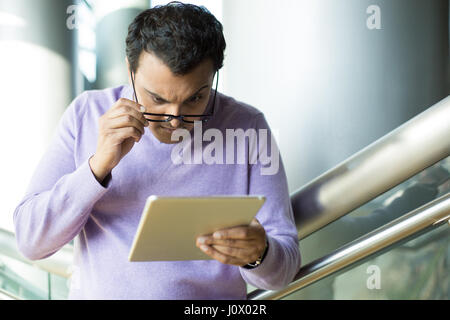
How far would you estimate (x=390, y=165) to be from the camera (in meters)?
0.95

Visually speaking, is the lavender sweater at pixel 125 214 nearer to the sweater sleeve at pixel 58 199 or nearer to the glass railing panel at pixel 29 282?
the sweater sleeve at pixel 58 199

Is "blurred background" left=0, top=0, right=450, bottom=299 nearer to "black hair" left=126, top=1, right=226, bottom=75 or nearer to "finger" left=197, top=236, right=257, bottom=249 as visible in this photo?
"black hair" left=126, top=1, right=226, bottom=75

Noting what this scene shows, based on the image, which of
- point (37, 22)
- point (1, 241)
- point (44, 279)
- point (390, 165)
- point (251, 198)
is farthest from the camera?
point (44, 279)

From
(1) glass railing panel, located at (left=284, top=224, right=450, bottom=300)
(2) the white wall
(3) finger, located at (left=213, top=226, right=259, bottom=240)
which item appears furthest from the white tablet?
(2) the white wall

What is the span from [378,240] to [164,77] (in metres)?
0.50

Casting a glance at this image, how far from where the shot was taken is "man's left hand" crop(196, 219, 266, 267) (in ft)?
2.81

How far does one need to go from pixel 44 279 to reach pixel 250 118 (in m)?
1.21

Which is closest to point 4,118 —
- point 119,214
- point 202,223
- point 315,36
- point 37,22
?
point 37,22

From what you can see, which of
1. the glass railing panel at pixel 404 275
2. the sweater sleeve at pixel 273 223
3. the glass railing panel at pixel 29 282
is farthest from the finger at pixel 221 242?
the glass railing panel at pixel 29 282

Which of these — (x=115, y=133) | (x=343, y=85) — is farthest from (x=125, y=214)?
(x=343, y=85)

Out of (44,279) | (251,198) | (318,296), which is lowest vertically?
(44,279)
